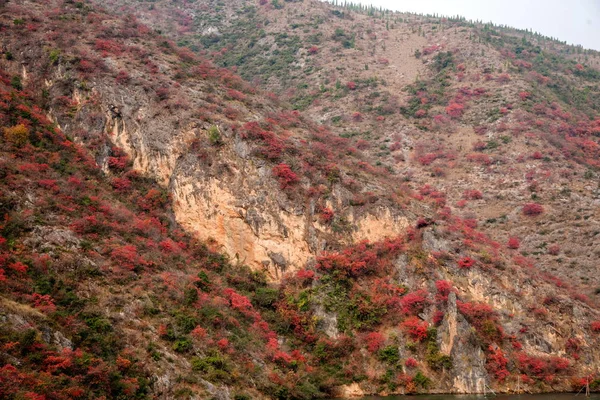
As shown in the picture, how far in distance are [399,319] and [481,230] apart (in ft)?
79.2

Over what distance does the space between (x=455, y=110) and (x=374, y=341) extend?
175 ft

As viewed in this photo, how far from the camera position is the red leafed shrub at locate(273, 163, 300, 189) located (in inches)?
1811

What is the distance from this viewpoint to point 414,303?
39469 mm

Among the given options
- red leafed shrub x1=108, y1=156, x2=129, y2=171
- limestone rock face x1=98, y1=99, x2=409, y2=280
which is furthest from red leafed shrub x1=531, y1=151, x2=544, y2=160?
red leafed shrub x1=108, y1=156, x2=129, y2=171

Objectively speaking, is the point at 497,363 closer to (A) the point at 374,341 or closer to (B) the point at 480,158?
(A) the point at 374,341

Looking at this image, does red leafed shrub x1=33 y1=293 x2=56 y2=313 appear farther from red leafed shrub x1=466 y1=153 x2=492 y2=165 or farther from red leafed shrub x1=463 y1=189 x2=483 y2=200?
red leafed shrub x1=466 y1=153 x2=492 y2=165

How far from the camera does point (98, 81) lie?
49.4m

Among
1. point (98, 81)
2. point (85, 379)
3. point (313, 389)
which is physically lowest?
point (313, 389)

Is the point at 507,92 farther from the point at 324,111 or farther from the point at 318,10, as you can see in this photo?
the point at 318,10

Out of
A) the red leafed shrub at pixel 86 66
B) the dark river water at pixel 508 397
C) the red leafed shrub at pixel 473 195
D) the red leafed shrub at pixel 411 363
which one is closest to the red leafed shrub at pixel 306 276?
the red leafed shrub at pixel 411 363

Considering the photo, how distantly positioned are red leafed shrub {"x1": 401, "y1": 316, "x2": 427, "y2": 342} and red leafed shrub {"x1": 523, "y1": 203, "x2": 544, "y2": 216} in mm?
27931

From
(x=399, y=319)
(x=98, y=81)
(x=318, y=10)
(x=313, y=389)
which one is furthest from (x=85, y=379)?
(x=318, y=10)

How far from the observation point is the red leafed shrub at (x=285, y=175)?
4600 cm

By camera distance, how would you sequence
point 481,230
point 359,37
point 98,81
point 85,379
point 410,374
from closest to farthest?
point 85,379
point 410,374
point 98,81
point 481,230
point 359,37
